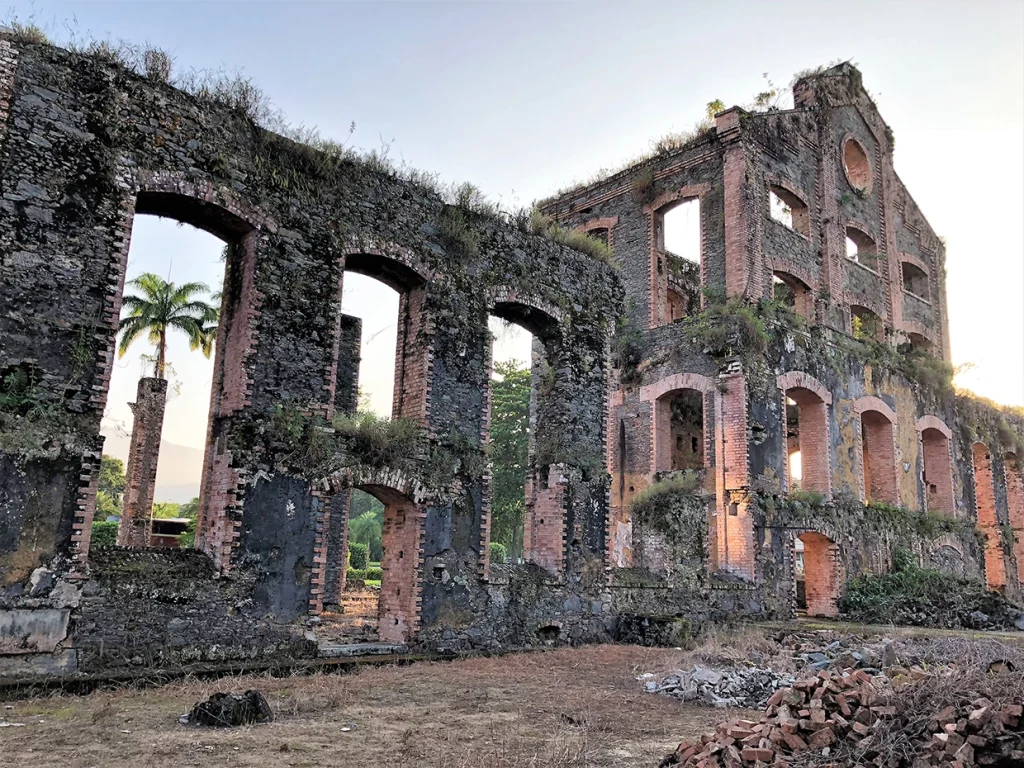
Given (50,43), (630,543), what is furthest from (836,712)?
(630,543)

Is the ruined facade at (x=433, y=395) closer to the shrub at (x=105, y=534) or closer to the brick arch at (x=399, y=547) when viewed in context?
the brick arch at (x=399, y=547)

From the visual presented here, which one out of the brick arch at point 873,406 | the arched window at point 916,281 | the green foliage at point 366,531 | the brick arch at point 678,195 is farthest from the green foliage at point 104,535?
the arched window at point 916,281

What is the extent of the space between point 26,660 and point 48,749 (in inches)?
96.1

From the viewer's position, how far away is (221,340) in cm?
1036

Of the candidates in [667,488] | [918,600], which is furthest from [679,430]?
[918,600]

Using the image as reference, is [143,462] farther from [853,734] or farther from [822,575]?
[853,734]

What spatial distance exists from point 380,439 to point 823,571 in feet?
38.0

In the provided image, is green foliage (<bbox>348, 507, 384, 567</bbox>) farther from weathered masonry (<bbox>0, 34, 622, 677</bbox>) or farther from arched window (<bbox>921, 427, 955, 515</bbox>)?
weathered masonry (<bbox>0, 34, 622, 677</bbox>)

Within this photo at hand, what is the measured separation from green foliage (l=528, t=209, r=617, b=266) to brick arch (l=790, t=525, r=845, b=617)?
759cm

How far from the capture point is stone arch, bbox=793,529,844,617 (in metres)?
17.4

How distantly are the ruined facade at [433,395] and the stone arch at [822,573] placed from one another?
7 centimetres

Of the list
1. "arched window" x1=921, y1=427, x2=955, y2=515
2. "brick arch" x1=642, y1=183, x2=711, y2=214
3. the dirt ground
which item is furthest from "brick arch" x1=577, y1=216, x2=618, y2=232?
the dirt ground

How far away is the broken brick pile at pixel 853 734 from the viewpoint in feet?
15.6

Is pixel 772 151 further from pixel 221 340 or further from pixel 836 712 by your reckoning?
pixel 836 712
